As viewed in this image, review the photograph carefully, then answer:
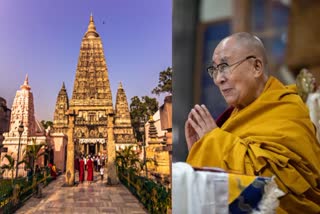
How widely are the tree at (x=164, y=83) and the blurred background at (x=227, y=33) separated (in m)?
0.43

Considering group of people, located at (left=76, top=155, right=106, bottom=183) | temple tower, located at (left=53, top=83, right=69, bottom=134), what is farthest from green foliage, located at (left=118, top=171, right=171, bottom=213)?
temple tower, located at (left=53, top=83, right=69, bottom=134)

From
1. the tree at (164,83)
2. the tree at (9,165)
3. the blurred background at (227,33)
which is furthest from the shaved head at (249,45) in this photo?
the tree at (9,165)

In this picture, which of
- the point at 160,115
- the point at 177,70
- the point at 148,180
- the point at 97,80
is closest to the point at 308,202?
the point at 177,70

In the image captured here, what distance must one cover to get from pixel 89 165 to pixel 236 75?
1.04 meters

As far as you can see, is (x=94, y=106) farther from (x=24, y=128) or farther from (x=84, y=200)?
(x=84, y=200)

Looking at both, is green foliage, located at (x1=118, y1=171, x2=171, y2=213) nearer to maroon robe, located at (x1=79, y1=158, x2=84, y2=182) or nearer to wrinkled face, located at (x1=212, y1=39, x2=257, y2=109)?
maroon robe, located at (x1=79, y1=158, x2=84, y2=182)

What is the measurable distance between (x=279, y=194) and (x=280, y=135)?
0.38 ft

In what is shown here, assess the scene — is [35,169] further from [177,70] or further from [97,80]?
[177,70]

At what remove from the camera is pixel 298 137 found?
0.60 m

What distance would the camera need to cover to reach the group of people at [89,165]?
59.3 inches

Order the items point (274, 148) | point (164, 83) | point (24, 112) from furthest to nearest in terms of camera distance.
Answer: point (164, 83)
point (24, 112)
point (274, 148)

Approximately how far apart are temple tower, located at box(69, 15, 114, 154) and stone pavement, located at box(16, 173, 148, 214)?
17cm

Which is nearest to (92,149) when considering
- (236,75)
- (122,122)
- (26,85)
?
(122,122)

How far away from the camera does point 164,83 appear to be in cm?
149
